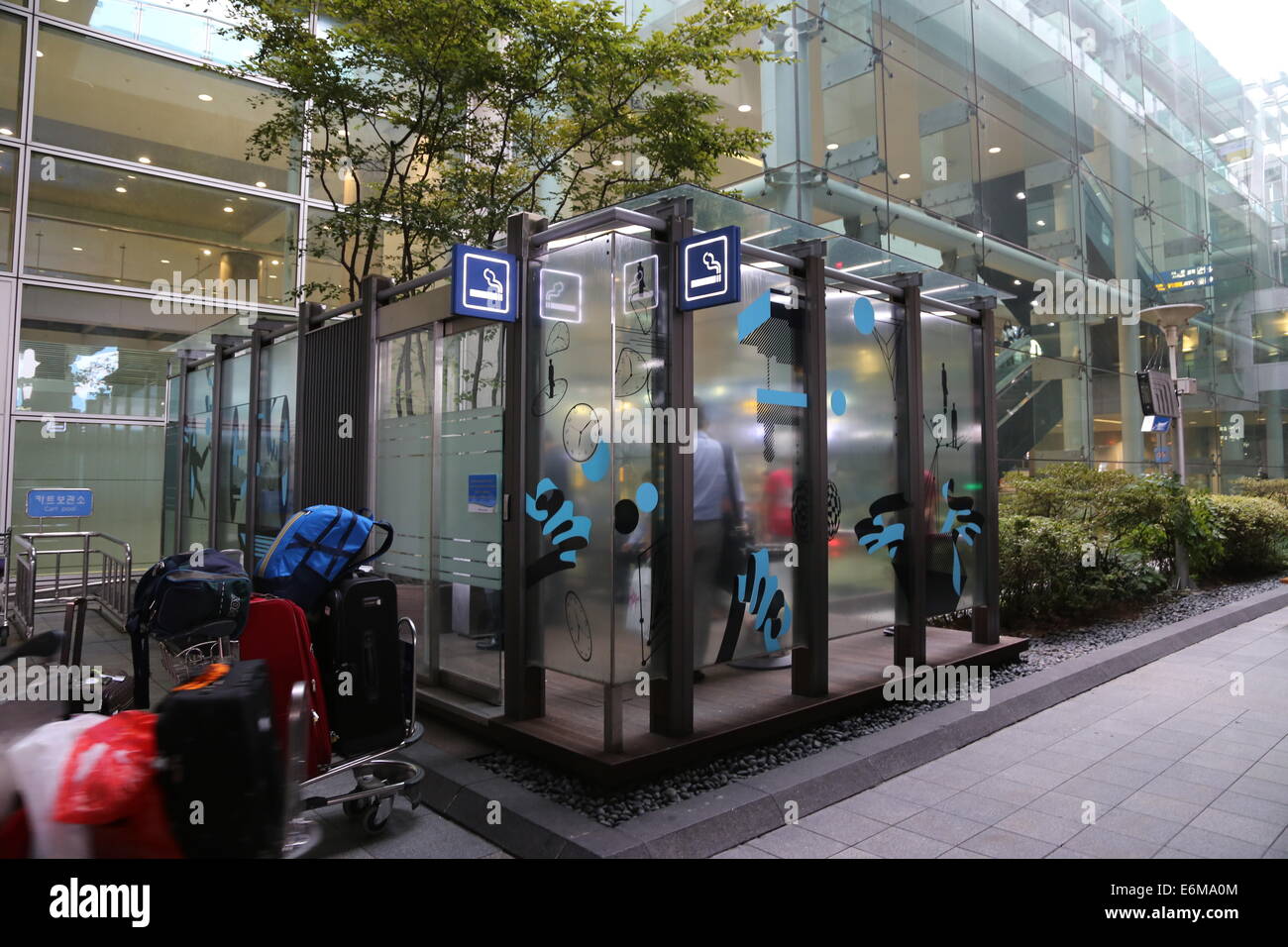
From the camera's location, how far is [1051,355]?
17984mm

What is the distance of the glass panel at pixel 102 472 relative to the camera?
11977mm

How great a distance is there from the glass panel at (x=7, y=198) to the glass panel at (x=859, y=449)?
40.0ft

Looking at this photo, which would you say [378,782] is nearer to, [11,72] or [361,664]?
[361,664]

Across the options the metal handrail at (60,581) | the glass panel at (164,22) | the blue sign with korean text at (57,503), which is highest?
the glass panel at (164,22)

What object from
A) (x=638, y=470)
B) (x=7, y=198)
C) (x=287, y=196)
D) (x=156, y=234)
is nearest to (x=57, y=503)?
(x=7, y=198)

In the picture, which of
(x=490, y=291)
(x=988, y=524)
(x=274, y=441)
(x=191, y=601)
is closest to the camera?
(x=191, y=601)

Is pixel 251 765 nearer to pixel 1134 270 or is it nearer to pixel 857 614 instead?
pixel 857 614

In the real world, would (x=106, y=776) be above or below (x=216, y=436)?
below

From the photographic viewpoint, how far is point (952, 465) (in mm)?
6781

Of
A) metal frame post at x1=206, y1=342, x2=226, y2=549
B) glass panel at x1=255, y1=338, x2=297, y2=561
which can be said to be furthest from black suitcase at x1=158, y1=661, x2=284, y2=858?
metal frame post at x1=206, y1=342, x2=226, y2=549

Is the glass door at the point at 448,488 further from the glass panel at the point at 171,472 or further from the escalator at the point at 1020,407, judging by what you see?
the escalator at the point at 1020,407

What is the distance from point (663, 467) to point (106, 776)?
3300 mm

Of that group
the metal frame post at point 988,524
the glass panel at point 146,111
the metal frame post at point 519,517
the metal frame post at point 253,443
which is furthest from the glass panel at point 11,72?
the metal frame post at point 988,524
